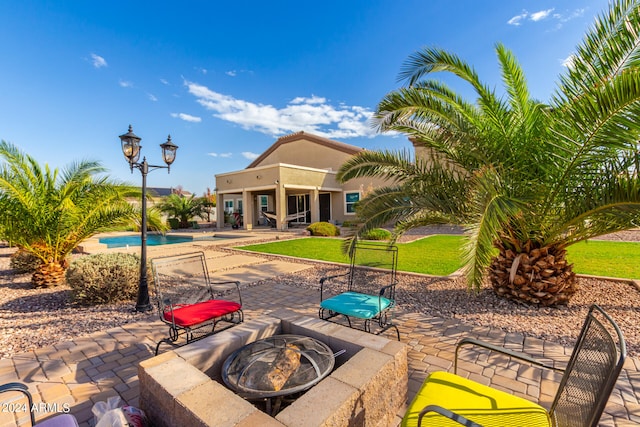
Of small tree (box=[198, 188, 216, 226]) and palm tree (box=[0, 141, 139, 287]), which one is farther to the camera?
small tree (box=[198, 188, 216, 226])

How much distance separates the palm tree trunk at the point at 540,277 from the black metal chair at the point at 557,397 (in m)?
3.48

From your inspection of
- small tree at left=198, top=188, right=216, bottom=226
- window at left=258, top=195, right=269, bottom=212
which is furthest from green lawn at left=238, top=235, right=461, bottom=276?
small tree at left=198, top=188, right=216, bottom=226

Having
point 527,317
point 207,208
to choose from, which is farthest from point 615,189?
point 207,208

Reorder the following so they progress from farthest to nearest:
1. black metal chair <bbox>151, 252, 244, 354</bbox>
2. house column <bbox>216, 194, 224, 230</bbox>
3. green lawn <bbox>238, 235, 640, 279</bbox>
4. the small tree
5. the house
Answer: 1. the small tree
2. house column <bbox>216, 194, 224, 230</bbox>
3. the house
4. green lawn <bbox>238, 235, 640, 279</bbox>
5. black metal chair <bbox>151, 252, 244, 354</bbox>

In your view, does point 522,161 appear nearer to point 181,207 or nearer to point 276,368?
point 276,368

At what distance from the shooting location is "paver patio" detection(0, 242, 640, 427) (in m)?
2.70

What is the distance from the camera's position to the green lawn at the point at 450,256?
23.8 feet

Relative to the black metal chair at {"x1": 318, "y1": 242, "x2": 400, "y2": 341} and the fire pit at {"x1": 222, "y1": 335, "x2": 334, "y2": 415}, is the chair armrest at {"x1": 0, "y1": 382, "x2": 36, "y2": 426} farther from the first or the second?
the black metal chair at {"x1": 318, "y1": 242, "x2": 400, "y2": 341}

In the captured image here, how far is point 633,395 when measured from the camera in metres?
2.66

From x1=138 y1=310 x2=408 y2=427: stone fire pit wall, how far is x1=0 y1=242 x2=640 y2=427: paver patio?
52 cm

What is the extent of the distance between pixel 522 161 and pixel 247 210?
19998 millimetres

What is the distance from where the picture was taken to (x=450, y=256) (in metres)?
9.41

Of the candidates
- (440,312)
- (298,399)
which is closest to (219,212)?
(440,312)

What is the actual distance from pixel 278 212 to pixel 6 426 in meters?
18.0
